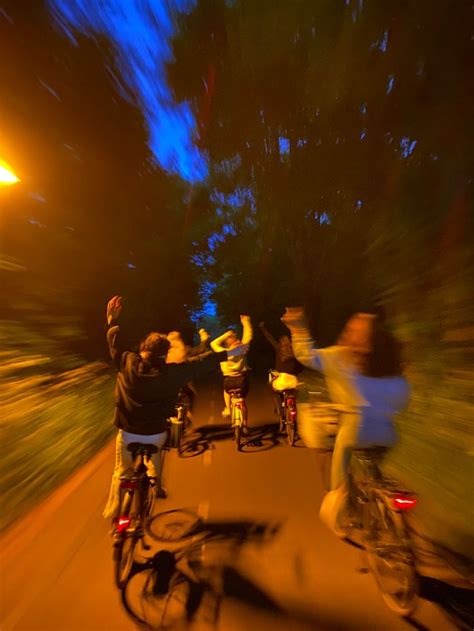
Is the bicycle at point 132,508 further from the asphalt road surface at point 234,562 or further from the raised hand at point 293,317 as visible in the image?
the raised hand at point 293,317

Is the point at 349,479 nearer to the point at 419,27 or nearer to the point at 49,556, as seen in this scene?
the point at 49,556

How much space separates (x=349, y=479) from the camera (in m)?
3.50

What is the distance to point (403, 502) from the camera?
112 inches

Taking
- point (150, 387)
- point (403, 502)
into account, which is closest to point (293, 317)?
point (150, 387)

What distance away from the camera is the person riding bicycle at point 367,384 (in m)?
3.24

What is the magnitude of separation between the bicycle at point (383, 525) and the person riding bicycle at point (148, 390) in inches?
58.3

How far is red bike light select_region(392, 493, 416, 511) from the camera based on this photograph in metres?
2.84

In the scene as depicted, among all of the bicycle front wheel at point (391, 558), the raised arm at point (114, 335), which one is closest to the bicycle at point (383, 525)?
the bicycle front wheel at point (391, 558)

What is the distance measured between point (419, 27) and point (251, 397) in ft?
Result: 30.5

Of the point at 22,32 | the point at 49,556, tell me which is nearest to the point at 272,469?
the point at 49,556

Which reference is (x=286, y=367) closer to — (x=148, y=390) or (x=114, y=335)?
(x=114, y=335)

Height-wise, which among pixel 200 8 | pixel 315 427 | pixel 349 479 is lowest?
pixel 349 479

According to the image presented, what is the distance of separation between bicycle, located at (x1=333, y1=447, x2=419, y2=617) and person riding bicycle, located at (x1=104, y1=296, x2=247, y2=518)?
1482mm

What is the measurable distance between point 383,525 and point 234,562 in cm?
133
